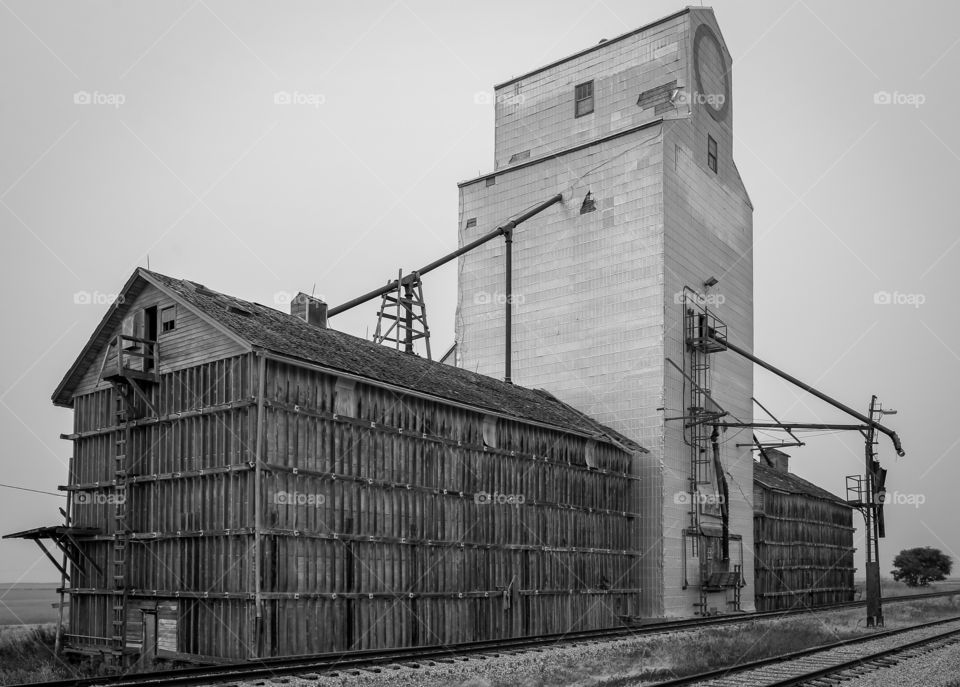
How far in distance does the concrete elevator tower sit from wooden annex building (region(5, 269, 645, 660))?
9.15 m

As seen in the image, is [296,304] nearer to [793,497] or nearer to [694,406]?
[694,406]

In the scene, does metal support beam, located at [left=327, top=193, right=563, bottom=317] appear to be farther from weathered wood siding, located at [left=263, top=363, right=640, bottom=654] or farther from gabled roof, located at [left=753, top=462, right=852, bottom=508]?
gabled roof, located at [left=753, top=462, right=852, bottom=508]

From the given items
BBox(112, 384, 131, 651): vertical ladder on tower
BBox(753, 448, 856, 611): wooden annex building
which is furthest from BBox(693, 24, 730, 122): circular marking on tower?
BBox(112, 384, 131, 651): vertical ladder on tower

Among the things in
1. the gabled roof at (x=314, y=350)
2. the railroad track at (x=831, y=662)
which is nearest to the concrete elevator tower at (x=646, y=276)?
the gabled roof at (x=314, y=350)

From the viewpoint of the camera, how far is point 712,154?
47.7 metres

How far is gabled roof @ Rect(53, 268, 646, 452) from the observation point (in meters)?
26.7

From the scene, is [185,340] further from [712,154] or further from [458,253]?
[712,154]

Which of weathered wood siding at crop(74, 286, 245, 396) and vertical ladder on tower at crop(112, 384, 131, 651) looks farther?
vertical ladder on tower at crop(112, 384, 131, 651)

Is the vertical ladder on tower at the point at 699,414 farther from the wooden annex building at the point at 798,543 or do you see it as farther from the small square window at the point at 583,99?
the small square window at the point at 583,99

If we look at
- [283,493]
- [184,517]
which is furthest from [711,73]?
[184,517]

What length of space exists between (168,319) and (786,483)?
4026 cm

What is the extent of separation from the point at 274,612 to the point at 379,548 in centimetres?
401

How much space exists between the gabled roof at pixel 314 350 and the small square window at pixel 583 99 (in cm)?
1653

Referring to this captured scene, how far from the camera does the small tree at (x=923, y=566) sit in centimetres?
10081
